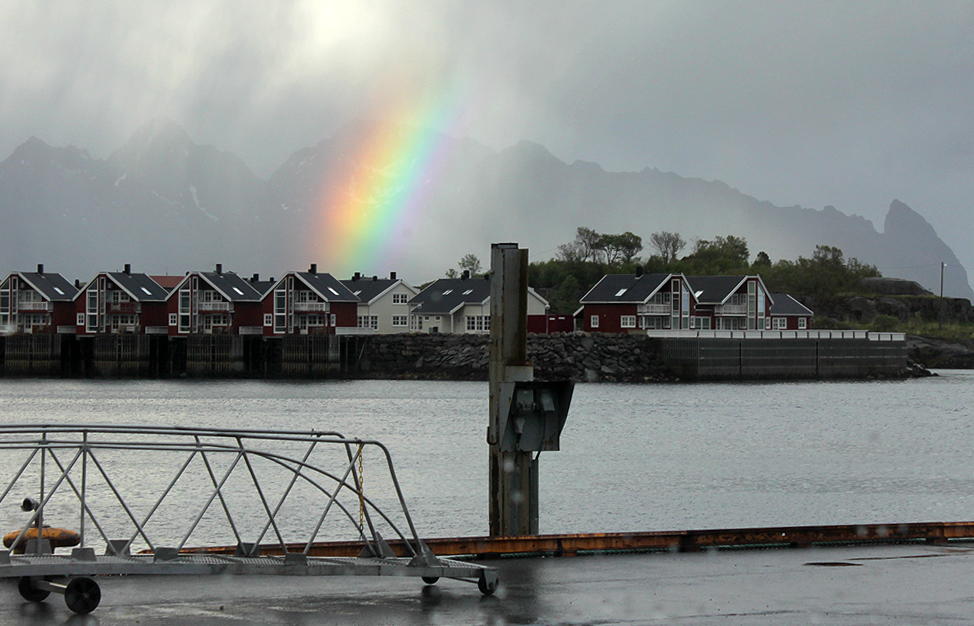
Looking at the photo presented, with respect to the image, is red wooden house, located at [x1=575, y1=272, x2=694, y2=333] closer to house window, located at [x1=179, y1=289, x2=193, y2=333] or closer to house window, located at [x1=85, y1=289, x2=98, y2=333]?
house window, located at [x1=179, y1=289, x2=193, y2=333]

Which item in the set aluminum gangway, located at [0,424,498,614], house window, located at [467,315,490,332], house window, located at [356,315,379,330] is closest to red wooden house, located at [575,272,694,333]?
house window, located at [467,315,490,332]

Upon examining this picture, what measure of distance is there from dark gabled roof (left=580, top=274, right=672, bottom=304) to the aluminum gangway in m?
63.1

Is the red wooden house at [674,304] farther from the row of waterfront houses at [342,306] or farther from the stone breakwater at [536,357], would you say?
the stone breakwater at [536,357]

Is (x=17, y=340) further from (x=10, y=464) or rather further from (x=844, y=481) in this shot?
(x=844, y=481)

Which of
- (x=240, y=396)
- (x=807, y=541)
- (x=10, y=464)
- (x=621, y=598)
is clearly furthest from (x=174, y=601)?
(x=240, y=396)

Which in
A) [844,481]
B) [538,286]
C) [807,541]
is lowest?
[844,481]

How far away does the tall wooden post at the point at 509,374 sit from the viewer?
13969mm

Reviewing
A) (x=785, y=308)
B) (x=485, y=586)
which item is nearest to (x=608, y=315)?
(x=785, y=308)

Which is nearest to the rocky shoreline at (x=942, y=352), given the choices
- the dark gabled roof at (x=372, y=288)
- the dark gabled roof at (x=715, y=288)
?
the dark gabled roof at (x=715, y=288)

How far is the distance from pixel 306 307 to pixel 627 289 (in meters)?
35.5

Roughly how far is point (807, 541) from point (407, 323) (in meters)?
115

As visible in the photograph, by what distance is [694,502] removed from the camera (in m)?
32.2

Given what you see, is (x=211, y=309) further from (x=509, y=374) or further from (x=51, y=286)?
(x=509, y=374)

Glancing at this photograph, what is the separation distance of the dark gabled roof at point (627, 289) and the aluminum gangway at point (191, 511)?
207 feet
